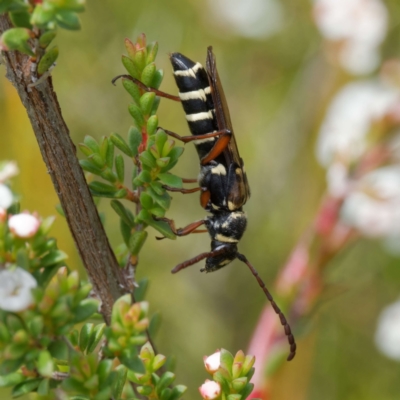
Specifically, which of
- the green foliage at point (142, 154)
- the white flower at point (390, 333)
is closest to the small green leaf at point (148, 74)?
the green foliage at point (142, 154)

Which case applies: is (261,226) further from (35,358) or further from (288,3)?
(35,358)

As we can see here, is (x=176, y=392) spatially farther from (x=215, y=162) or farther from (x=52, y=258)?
(x=215, y=162)

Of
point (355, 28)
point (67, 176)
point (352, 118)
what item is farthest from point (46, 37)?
point (355, 28)

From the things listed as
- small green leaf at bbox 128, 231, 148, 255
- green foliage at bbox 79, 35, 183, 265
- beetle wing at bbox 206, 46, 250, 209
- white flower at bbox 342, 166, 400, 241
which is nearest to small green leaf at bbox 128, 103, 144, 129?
green foliage at bbox 79, 35, 183, 265

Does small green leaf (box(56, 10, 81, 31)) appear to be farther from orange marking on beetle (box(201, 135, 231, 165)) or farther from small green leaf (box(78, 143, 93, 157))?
orange marking on beetle (box(201, 135, 231, 165))

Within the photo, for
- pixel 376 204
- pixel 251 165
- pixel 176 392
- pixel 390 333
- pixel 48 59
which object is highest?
pixel 48 59
